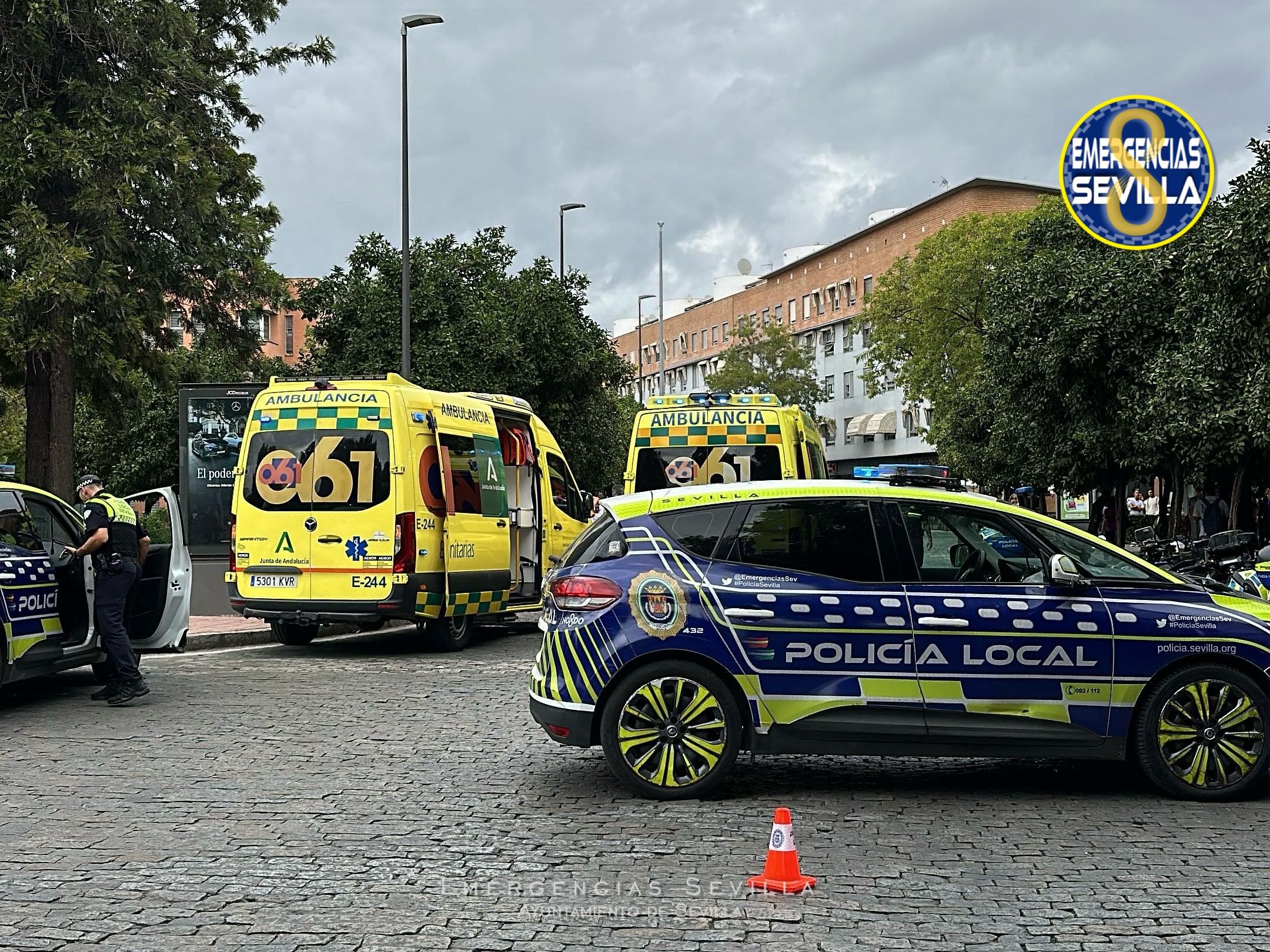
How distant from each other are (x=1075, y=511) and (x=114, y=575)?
53.5 meters

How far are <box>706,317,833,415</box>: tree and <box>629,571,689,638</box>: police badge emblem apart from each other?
7125 centimetres

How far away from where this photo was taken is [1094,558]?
7.26m

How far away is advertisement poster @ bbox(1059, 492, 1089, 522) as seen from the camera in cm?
4944

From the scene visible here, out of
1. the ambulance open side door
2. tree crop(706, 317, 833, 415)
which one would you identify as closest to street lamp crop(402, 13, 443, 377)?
the ambulance open side door

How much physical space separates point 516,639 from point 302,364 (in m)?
24.0

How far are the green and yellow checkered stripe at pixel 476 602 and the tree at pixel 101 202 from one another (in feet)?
27.1

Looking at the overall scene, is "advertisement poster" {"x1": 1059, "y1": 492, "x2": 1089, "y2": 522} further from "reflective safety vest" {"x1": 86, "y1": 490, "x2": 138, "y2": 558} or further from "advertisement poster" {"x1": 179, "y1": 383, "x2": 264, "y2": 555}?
"reflective safety vest" {"x1": 86, "y1": 490, "x2": 138, "y2": 558}

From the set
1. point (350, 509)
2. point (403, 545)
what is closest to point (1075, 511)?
point (403, 545)

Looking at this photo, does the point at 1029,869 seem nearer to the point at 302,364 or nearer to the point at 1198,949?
the point at 1198,949

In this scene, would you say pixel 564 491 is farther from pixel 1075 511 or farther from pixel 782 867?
pixel 1075 511

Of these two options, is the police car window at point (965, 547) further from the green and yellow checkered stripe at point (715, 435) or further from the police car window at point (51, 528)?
the green and yellow checkered stripe at point (715, 435)

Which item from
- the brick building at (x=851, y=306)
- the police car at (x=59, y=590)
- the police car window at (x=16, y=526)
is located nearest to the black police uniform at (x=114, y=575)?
the police car at (x=59, y=590)

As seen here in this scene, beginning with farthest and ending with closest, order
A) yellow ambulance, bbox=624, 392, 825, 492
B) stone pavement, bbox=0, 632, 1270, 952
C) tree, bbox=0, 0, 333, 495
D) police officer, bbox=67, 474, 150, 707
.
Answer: tree, bbox=0, 0, 333, 495 → yellow ambulance, bbox=624, 392, 825, 492 → police officer, bbox=67, 474, 150, 707 → stone pavement, bbox=0, 632, 1270, 952

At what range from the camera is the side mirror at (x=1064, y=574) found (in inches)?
278
